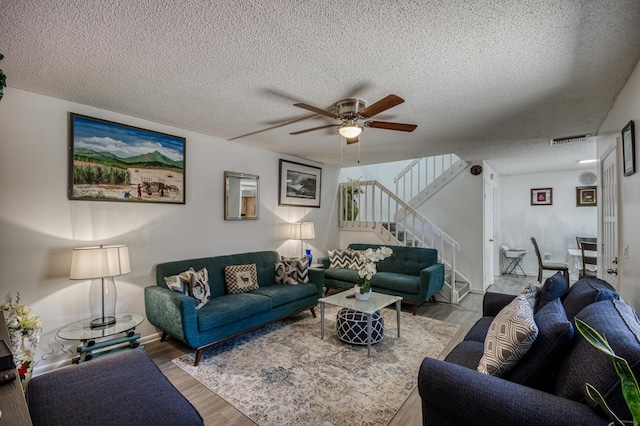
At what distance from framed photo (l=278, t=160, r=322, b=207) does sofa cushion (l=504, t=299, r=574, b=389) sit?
3827 mm

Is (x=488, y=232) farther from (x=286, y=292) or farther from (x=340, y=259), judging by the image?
Answer: (x=286, y=292)

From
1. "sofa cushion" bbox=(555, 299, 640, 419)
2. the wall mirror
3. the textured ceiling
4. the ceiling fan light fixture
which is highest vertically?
the textured ceiling

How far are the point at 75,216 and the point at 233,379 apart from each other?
6.80 ft

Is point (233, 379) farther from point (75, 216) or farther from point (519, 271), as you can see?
point (519, 271)

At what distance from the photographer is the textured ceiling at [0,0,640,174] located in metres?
1.48

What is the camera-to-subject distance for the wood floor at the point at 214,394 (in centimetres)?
195

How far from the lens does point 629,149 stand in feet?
6.74

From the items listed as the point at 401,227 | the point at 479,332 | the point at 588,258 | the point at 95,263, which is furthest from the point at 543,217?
the point at 95,263

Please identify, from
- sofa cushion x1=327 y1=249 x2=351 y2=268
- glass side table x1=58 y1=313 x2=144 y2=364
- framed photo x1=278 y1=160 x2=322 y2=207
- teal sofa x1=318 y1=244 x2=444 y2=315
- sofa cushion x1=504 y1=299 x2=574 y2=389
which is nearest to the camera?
sofa cushion x1=504 y1=299 x2=574 y2=389

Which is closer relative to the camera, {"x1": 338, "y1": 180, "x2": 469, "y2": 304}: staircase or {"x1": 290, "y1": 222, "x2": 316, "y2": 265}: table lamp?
{"x1": 290, "y1": 222, "x2": 316, "y2": 265}: table lamp

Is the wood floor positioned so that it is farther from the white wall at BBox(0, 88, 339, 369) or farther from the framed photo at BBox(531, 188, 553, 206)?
the framed photo at BBox(531, 188, 553, 206)

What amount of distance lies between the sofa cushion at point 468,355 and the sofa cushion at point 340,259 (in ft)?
10.0

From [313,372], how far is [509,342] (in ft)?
5.45

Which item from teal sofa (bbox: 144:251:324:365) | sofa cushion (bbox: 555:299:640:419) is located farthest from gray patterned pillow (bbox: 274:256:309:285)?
sofa cushion (bbox: 555:299:640:419)
